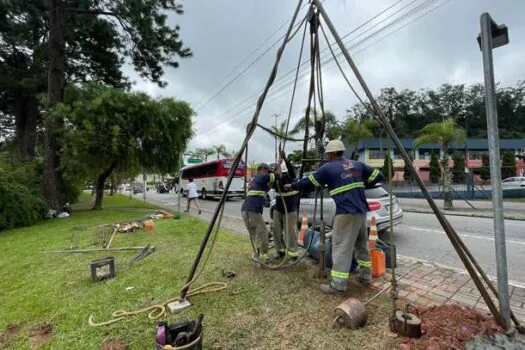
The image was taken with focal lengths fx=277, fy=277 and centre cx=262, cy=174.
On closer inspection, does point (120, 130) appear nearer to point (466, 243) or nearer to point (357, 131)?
point (466, 243)

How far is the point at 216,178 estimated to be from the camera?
22.8m

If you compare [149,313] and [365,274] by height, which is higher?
[365,274]

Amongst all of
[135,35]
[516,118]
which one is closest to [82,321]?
[135,35]

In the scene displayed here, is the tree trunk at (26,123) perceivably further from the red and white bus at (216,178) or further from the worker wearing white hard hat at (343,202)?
the worker wearing white hard hat at (343,202)

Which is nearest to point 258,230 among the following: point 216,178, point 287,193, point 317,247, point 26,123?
point 287,193

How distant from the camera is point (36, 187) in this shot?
12.7 meters

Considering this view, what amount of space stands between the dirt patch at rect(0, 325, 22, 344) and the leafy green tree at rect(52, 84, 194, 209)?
10255 millimetres

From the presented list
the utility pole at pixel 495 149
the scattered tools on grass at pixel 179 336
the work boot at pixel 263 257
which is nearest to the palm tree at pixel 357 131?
the work boot at pixel 263 257

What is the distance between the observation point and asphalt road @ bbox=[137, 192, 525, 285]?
5051 millimetres

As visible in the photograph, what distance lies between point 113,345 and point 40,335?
993 mm

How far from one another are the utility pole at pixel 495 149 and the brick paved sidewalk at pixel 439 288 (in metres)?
0.57

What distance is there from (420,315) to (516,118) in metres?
86.6

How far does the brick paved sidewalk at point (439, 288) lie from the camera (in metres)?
3.28

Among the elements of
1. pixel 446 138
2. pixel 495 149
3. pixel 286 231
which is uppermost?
pixel 446 138
